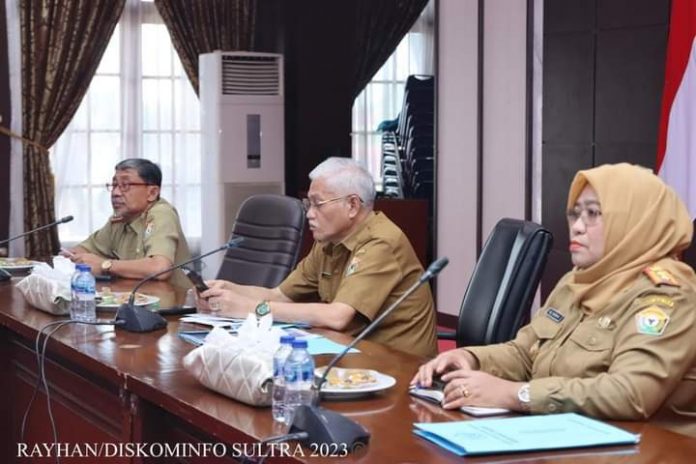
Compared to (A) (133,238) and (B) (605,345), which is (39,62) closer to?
(A) (133,238)

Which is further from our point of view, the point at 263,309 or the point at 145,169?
the point at 145,169

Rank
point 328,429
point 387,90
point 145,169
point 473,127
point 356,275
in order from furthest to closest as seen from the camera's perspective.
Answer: point 387,90 → point 473,127 → point 145,169 → point 356,275 → point 328,429

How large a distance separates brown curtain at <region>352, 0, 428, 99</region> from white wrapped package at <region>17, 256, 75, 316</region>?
5.06 metres

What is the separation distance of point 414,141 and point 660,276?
19.7ft

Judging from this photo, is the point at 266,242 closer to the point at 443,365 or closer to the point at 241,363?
the point at 443,365

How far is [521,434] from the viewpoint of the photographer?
2123mm

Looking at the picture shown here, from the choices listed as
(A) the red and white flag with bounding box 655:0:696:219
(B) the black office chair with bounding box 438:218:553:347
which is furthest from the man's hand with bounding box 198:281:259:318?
(A) the red and white flag with bounding box 655:0:696:219

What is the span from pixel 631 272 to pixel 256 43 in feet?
19.8

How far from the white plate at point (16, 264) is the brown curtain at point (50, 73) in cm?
239

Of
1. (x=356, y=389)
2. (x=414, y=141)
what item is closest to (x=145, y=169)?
(x=356, y=389)

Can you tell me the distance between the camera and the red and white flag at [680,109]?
5.01m

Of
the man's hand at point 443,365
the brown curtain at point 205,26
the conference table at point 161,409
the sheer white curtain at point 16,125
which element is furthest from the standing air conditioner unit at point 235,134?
the man's hand at point 443,365

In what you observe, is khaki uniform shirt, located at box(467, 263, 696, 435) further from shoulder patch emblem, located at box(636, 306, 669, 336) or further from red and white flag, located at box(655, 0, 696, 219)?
red and white flag, located at box(655, 0, 696, 219)

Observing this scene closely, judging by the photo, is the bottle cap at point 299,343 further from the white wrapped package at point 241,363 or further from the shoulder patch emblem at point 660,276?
the shoulder patch emblem at point 660,276
